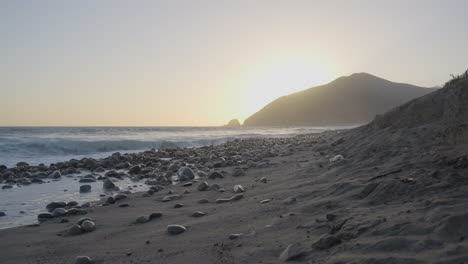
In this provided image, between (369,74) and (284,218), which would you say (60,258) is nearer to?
(284,218)

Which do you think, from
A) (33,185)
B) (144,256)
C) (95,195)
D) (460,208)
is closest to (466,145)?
(460,208)

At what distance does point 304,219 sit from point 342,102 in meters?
101

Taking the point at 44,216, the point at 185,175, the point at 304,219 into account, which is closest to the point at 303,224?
the point at 304,219

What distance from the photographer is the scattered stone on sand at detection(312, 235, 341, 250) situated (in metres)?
2.06

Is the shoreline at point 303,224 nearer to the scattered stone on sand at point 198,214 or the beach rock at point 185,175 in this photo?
the scattered stone on sand at point 198,214

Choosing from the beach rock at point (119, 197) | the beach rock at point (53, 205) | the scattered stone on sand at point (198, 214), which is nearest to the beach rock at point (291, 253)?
the scattered stone on sand at point (198, 214)

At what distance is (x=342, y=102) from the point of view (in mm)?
97812

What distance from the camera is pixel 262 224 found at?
2.93 m

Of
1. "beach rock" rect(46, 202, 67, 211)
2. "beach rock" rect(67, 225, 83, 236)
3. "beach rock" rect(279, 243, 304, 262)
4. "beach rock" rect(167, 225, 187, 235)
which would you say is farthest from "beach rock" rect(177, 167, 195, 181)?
"beach rock" rect(279, 243, 304, 262)

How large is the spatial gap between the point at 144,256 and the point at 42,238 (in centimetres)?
140

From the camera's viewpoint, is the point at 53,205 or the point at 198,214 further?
the point at 53,205

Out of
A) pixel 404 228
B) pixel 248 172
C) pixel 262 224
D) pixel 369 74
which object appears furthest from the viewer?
pixel 369 74

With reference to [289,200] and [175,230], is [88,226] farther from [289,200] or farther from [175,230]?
[289,200]

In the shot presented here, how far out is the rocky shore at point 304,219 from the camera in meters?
1.95
